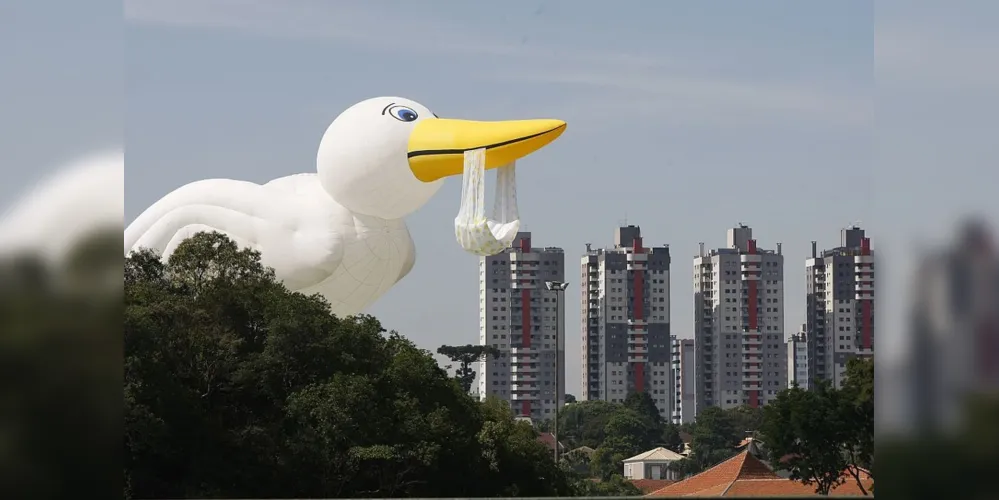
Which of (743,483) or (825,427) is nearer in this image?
(825,427)

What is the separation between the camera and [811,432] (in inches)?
937

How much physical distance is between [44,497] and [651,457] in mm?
50242

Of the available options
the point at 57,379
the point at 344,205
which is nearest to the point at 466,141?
the point at 344,205

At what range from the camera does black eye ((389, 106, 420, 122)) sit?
15805mm

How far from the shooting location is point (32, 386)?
516 cm

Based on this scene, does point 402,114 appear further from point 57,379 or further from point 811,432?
point 811,432

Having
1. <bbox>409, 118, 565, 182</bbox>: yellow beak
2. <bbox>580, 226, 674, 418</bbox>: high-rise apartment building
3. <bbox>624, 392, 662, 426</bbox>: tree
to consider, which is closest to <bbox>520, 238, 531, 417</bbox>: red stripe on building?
<bbox>580, 226, 674, 418</bbox>: high-rise apartment building

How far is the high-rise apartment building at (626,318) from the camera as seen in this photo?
63906mm

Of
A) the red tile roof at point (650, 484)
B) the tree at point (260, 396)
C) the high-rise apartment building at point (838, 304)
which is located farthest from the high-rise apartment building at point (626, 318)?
the tree at point (260, 396)

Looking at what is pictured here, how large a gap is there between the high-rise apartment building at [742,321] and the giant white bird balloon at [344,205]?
1925 inches

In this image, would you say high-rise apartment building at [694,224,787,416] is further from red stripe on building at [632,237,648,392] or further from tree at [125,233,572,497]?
tree at [125,233,572,497]

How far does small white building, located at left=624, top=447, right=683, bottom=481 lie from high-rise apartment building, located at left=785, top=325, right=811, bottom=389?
14.4 m

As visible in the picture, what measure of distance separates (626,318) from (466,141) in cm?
5003

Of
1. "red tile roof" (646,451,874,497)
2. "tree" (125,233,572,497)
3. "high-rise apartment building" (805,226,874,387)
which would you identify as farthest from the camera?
"high-rise apartment building" (805,226,874,387)
